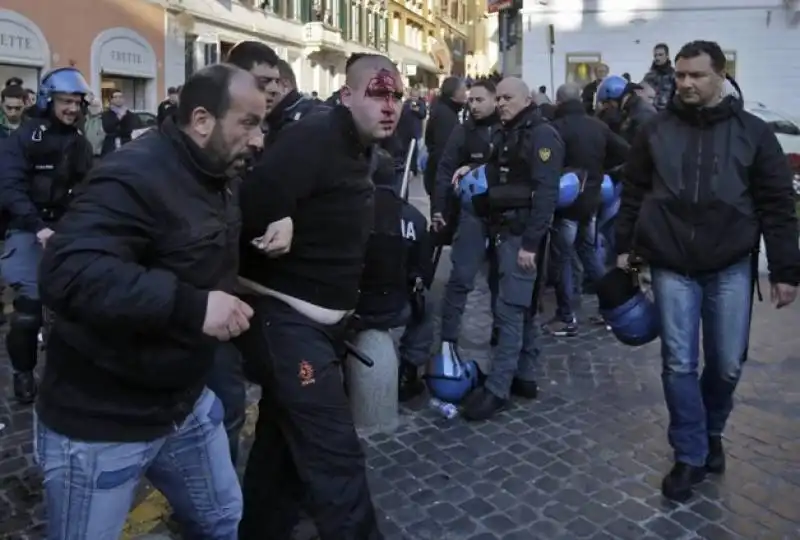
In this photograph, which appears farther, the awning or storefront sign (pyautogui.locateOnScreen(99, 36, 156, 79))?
the awning

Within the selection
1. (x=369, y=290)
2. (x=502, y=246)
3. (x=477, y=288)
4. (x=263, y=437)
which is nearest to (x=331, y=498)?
(x=263, y=437)

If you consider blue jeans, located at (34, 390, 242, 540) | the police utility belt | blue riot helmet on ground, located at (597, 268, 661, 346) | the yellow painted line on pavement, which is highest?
the police utility belt

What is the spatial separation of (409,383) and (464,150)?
1.52m

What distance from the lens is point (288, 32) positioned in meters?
34.5

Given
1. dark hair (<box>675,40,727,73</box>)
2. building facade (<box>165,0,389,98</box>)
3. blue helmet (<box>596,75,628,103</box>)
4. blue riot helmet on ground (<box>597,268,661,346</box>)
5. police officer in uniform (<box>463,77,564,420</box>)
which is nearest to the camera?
dark hair (<box>675,40,727,73</box>)

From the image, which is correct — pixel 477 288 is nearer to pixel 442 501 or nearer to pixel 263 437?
pixel 442 501

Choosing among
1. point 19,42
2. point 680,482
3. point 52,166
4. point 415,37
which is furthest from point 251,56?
point 415,37

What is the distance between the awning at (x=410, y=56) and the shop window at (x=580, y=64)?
27.6m

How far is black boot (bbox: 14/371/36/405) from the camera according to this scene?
17.2ft

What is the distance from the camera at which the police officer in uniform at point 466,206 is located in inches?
213

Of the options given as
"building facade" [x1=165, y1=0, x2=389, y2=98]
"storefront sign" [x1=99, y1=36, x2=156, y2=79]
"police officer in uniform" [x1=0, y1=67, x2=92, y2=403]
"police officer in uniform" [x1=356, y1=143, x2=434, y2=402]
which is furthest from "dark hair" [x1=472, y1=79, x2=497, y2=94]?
"storefront sign" [x1=99, y1=36, x2=156, y2=79]

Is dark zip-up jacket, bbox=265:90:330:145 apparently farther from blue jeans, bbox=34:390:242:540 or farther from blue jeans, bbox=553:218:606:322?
blue jeans, bbox=553:218:606:322

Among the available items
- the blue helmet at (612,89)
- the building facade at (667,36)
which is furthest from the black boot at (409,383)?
the building facade at (667,36)

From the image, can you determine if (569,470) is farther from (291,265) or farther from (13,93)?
(13,93)
